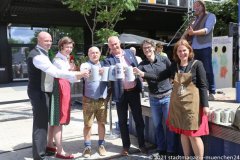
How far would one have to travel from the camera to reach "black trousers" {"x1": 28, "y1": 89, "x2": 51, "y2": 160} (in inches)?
178

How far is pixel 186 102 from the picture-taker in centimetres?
375

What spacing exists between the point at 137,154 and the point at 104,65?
1435 millimetres

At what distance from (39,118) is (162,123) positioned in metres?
1.70

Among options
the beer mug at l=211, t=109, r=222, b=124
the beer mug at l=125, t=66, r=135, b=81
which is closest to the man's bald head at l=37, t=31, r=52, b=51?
the beer mug at l=125, t=66, r=135, b=81

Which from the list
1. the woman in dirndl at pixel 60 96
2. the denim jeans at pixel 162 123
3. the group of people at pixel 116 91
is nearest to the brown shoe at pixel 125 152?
the group of people at pixel 116 91

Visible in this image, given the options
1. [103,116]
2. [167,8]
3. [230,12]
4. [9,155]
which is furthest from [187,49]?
[167,8]

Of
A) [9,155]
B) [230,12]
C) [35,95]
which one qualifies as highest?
[230,12]

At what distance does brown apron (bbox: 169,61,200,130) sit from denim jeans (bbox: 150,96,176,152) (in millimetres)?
582

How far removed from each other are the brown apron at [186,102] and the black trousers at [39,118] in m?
1.83

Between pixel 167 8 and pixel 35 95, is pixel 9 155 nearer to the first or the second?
pixel 35 95

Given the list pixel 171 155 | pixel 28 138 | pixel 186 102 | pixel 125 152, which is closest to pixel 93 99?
pixel 125 152

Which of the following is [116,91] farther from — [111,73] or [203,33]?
[203,33]

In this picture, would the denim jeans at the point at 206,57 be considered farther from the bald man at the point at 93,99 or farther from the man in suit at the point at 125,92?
the bald man at the point at 93,99

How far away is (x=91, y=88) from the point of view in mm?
4664
